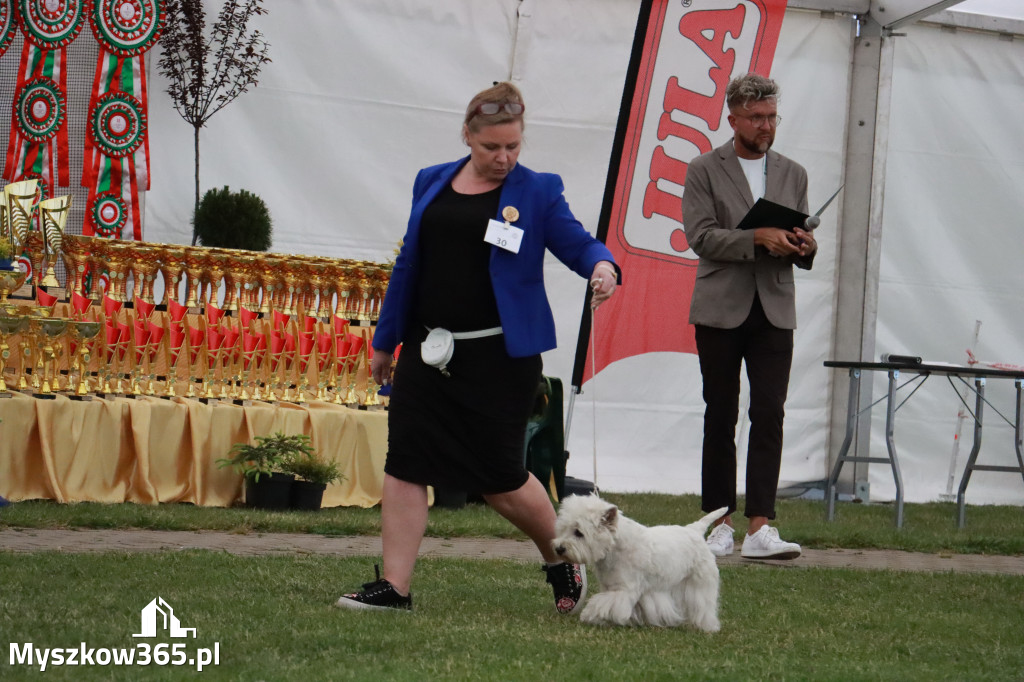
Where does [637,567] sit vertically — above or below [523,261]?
below

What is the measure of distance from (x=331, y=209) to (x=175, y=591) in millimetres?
5120

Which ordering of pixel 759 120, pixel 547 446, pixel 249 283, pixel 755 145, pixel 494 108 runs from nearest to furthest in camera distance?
pixel 494 108
pixel 759 120
pixel 755 145
pixel 249 283
pixel 547 446

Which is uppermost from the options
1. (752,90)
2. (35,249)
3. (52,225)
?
(752,90)

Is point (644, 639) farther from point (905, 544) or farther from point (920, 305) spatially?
point (920, 305)

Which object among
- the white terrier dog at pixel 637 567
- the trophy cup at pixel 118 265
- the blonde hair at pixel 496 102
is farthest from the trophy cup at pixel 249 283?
the white terrier dog at pixel 637 567

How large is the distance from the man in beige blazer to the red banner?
315cm

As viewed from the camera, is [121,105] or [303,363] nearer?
[303,363]

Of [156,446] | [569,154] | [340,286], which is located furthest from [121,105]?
[569,154]

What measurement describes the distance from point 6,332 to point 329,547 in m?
2.08

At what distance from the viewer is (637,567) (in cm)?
372

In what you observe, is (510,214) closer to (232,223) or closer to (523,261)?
(523,261)

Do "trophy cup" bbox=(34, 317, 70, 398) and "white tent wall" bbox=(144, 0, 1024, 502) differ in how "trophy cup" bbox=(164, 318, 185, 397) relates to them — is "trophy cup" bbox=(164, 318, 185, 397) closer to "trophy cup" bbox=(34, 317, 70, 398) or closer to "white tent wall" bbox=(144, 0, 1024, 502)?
"trophy cup" bbox=(34, 317, 70, 398)

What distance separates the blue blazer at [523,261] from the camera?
3.81 m

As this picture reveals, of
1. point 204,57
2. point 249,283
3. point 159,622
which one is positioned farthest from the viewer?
point 204,57
